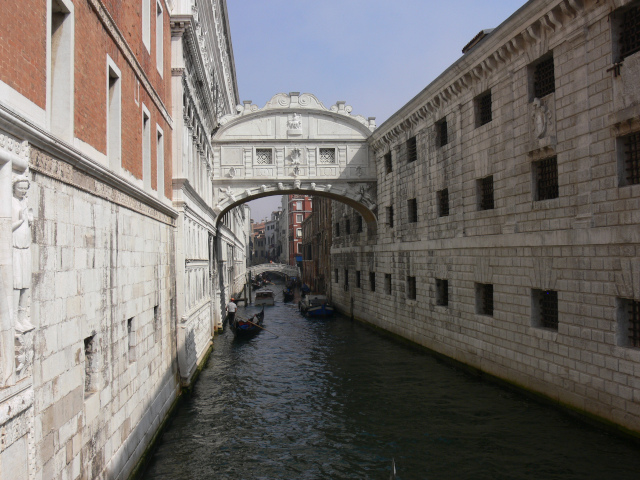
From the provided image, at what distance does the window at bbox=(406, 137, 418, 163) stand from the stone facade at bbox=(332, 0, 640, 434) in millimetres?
587

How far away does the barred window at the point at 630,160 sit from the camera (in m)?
8.55

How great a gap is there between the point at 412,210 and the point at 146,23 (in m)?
11.3

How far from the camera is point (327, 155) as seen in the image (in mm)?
22359

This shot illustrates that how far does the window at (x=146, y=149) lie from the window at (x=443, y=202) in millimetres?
9044

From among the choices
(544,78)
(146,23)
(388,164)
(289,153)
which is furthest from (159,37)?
(388,164)

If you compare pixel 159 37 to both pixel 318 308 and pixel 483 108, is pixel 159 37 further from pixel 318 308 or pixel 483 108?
pixel 318 308

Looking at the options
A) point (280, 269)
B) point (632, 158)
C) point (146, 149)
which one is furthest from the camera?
point (280, 269)

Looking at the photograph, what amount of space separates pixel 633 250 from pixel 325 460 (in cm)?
575

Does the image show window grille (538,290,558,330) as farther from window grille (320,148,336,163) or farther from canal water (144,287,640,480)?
window grille (320,148,336,163)

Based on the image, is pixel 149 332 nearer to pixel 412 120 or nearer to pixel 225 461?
pixel 225 461

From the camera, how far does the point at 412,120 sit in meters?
18.0

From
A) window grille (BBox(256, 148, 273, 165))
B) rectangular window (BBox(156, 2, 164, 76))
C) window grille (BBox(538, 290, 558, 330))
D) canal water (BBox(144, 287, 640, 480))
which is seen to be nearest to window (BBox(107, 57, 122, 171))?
rectangular window (BBox(156, 2, 164, 76))

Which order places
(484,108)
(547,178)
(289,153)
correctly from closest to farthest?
(547,178), (484,108), (289,153)

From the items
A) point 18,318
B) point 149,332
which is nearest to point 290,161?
point 149,332
